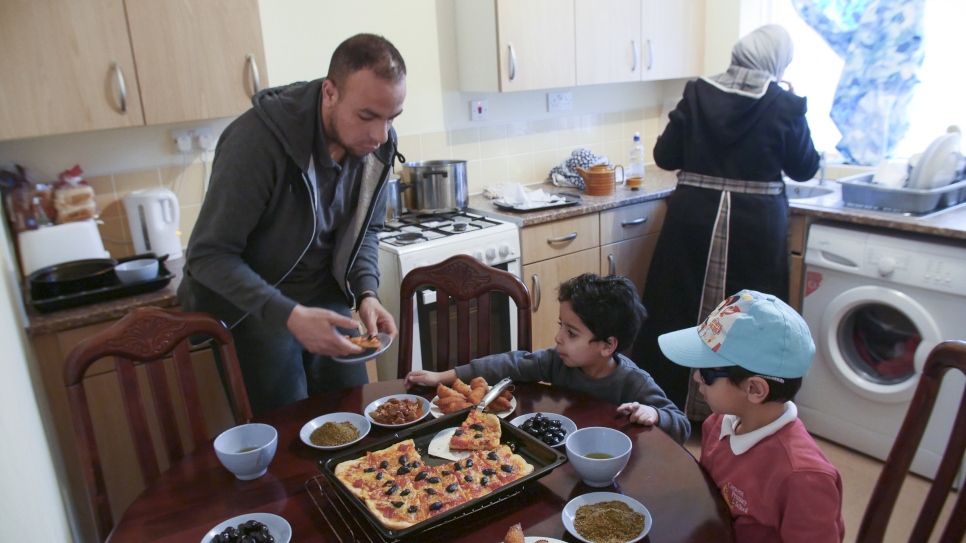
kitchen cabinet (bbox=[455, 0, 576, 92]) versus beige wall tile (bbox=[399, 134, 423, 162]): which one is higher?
kitchen cabinet (bbox=[455, 0, 576, 92])

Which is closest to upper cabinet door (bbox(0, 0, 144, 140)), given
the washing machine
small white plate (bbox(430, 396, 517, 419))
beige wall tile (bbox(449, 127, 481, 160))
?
small white plate (bbox(430, 396, 517, 419))

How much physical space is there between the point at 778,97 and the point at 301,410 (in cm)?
204

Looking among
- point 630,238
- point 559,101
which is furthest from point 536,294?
point 559,101

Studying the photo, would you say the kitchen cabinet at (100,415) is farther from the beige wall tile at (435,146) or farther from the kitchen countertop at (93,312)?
the beige wall tile at (435,146)

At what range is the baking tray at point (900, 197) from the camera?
8.06 feet

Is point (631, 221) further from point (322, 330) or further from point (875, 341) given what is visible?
point (322, 330)

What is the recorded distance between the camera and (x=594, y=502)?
117 centimetres

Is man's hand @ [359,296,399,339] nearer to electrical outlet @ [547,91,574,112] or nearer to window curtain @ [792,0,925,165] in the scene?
electrical outlet @ [547,91,574,112]

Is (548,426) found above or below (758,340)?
below

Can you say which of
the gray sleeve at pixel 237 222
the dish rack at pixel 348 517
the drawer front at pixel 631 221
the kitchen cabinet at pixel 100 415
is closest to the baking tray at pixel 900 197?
the drawer front at pixel 631 221

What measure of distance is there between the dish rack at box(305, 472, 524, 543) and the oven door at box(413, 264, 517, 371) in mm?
1249

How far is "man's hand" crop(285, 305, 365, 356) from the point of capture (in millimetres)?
1524

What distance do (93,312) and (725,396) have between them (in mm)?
1752

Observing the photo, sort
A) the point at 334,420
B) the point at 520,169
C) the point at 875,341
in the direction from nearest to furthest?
the point at 334,420
the point at 875,341
the point at 520,169
